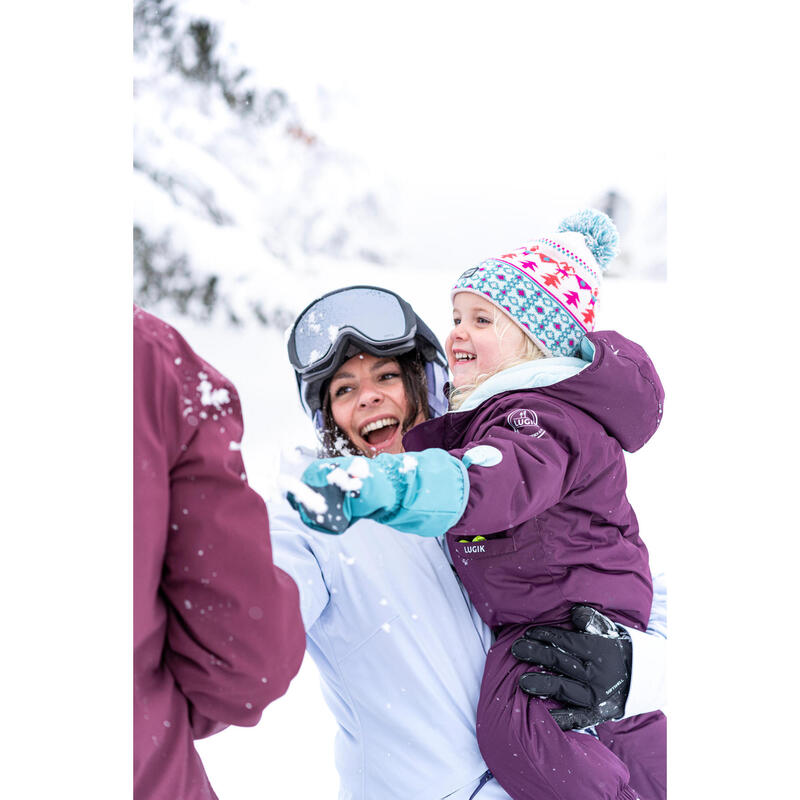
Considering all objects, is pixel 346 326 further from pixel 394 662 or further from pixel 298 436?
pixel 394 662

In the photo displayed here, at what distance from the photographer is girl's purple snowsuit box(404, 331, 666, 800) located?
4.71 feet

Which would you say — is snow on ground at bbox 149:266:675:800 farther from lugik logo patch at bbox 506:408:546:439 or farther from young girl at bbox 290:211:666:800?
lugik logo patch at bbox 506:408:546:439

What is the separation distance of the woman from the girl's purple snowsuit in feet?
0.16

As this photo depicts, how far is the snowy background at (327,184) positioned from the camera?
1269 millimetres

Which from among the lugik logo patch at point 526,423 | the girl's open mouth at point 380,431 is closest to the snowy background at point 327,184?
the girl's open mouth at point 380,431

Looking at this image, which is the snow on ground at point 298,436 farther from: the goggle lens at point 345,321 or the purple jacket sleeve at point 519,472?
the purple jacket sleeve at point 519,472

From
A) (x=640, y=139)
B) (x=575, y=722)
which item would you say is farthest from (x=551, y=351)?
(x=575, y=722)

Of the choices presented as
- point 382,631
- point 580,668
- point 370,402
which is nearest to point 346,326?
point 370,402

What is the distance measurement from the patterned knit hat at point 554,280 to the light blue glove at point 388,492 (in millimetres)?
472

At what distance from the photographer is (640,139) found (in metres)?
1.59

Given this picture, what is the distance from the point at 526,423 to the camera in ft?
4.59

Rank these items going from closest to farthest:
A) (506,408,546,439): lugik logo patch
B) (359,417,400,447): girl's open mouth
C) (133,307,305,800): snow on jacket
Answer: (133,307,305,800): snow on jacket, (506,408,546,439): lugik logo patch, (359,417,400,447): girl's open mouth

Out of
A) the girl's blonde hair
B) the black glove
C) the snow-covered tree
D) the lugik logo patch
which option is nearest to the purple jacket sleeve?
the lugik logo patch
